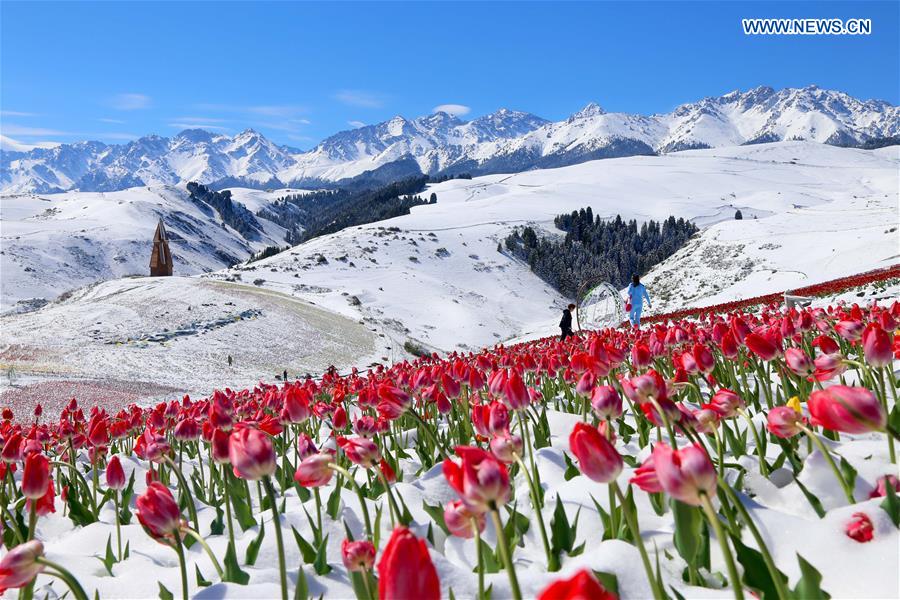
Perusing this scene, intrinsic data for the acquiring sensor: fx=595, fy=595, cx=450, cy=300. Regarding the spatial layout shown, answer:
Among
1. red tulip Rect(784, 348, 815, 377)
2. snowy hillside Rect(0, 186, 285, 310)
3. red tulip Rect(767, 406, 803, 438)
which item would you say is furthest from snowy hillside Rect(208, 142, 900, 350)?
snowy hillside Rect(0, 186, 285, 310)

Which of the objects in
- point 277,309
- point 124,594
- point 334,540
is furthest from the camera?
point 277,309

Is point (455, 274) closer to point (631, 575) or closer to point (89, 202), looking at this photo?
point (631, 575)

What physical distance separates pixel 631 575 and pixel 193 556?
2037 mm

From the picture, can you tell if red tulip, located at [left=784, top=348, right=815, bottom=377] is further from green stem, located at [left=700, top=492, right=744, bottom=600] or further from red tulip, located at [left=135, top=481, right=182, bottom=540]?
red tulip, located at [left=135, top=481, right=182, bottom=540]

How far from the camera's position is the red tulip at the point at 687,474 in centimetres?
129

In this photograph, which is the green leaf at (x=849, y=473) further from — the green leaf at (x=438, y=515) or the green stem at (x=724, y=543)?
the green leaf at (x=438, y=515)

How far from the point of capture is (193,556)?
2.79 m

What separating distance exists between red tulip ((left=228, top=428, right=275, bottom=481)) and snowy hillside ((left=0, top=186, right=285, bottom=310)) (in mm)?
93387

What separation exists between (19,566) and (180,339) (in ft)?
93.1

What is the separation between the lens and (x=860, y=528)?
1.87 meters

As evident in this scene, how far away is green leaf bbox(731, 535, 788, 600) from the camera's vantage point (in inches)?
62.6

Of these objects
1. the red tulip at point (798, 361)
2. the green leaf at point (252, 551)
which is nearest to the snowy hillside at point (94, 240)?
the green leaf at point (252, 551)

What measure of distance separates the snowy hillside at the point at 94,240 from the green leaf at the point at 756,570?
94.6 meters

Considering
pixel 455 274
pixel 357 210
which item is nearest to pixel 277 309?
pixel 455 274
